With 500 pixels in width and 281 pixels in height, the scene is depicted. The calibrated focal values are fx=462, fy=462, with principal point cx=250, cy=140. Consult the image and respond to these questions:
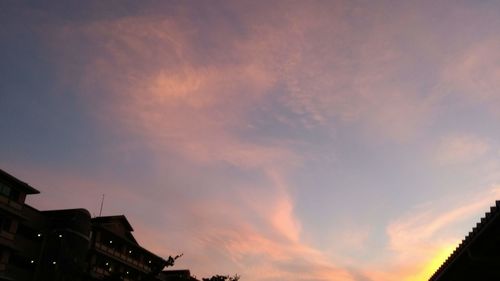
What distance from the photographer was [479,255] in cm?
1591

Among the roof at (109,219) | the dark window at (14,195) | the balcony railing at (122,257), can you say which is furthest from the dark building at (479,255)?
the roof at (109,219)

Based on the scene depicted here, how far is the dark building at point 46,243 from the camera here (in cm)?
4512

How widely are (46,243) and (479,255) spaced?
4576cm

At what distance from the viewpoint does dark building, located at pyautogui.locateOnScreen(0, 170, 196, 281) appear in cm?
4512

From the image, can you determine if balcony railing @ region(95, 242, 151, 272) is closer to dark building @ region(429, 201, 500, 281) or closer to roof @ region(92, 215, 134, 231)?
roof @ region(92, 215, 134, 231)

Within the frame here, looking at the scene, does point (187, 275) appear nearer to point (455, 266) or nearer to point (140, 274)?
point (140, 274)

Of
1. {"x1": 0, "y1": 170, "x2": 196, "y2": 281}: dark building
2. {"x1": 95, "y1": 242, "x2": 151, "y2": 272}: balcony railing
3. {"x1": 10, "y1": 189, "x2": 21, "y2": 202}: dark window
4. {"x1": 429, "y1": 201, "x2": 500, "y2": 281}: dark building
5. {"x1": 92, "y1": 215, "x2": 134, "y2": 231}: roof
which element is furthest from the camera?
{"x1": 92, "y1": 215, "x2": 134, "y2": 231}: roof

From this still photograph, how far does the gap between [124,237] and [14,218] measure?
2038 cm

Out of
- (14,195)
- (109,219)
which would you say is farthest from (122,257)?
(14,195)

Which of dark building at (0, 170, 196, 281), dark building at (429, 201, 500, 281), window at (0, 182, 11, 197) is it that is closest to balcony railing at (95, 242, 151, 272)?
dark building at (0, 170, 196, 281)

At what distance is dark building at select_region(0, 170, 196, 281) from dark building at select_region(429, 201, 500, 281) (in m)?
39.5

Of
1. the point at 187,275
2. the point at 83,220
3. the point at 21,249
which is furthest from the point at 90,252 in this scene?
the point at 187,275

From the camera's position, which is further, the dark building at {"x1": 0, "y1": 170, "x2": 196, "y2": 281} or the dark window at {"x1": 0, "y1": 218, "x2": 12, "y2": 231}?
the dark building at {"x1": 0, "y1": 170, "x2": 196, "y2": 281}

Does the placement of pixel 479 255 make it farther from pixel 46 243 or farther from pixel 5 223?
pixel 46 243
